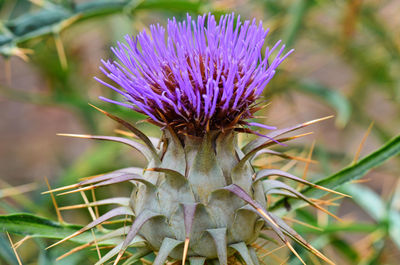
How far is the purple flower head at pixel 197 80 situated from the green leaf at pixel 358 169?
0.29 metres

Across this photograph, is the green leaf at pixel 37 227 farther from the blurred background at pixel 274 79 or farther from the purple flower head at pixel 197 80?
the purple flower head at pixel 197 80

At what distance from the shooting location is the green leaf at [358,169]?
49.2 inches

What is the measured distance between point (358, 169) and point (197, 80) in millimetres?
537

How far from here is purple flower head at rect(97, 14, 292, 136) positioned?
1.05 m

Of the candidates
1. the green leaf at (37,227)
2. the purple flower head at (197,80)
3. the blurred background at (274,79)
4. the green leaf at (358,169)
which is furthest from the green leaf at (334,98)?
the green leaf at (37,227)

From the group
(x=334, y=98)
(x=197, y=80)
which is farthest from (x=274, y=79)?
(x=197, y=80)

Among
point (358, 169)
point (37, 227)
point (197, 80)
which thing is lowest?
point (37, 227)

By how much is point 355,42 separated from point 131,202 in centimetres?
223

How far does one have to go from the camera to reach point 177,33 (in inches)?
46.3

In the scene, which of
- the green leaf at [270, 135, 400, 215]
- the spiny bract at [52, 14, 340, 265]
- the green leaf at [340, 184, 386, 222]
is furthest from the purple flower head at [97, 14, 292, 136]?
the green leaf at [340, 184, 386, 222]

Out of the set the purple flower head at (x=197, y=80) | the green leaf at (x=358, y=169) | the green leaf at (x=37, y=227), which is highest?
the purple flower head at (x=197, y=80)

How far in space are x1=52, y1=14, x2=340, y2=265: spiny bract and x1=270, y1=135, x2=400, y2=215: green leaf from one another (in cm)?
12

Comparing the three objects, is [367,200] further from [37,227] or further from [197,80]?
[37,227]

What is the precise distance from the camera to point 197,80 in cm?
107
